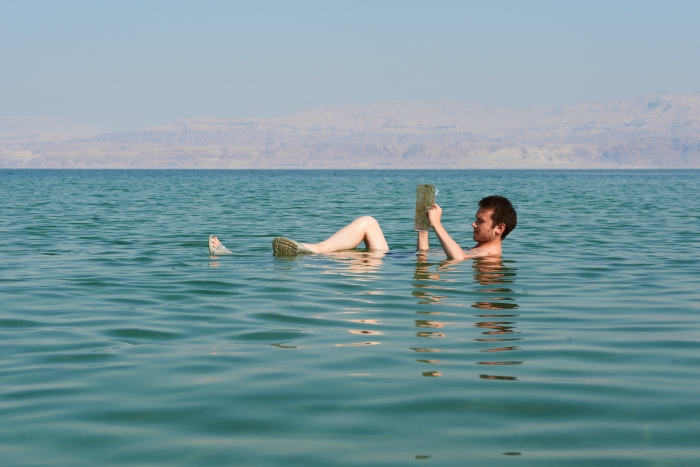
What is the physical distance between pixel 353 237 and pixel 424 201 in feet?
5.73

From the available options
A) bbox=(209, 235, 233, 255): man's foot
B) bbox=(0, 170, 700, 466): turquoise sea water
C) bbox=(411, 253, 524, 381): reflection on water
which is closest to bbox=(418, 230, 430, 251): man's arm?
bbox=(411, 253, 524, 381): reflection on water

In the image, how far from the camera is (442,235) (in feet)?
33.7

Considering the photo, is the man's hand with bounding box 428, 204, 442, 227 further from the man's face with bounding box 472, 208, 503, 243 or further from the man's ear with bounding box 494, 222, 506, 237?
the man's ear with bounding box 494, 222, 506, 237

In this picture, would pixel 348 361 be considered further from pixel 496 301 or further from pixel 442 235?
pixel 442 235

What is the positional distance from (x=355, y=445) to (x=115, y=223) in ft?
54.3

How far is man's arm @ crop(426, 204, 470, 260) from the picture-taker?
1006cm

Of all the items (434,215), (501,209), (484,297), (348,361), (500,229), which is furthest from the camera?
(500,229)

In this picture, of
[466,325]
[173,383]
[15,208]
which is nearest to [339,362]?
[173,383]

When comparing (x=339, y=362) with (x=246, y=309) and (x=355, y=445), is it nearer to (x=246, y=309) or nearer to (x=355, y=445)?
(x=355, y=445)

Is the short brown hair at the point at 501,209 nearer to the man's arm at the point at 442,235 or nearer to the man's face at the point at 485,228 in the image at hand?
the man's face at the point at 485,228

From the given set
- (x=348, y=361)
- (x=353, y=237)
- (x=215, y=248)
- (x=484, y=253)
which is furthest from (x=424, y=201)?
(x=348, y=361)

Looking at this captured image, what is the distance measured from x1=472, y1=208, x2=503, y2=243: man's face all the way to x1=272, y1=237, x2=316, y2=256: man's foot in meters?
2.18

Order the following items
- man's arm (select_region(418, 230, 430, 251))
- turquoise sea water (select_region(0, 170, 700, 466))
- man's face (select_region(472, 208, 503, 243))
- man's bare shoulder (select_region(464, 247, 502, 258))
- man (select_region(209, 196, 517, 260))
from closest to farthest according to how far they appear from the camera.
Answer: turquoise sea water (select_region(0, 170, 700, 466))
man (select_region(209, 196, 517, 260))
man's face (select_region(472, 208, 503, 243))
man's bare shoulder (select_region(464, 247, 502, 258))
man's arm (select_region(418, 230, 430, 251))

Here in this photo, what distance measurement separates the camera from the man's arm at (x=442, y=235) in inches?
396
